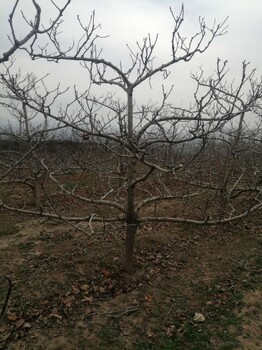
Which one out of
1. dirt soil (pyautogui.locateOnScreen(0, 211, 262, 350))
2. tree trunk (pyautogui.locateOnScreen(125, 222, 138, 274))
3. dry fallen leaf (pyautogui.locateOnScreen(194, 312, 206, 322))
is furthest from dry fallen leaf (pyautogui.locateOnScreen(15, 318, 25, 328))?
dry fallen leaf (pyautogui.locateOnScreen(194, 312, 206, 322))

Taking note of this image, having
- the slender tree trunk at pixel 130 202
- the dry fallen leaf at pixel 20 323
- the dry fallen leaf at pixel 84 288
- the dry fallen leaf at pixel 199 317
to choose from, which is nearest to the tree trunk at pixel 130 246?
the slender tree trunk at pixel 130 202

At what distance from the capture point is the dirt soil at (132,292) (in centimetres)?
397

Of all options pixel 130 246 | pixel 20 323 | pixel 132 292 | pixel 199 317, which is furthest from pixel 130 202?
pixel 20 323

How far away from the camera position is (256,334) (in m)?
4.11

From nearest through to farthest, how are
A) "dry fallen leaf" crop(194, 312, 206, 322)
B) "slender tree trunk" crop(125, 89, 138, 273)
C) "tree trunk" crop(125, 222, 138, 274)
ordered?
1. "slender tree trunk" crop(125, 89, 138, 273)
2. "dry fallen leaf" crop(194, 312, 206, 322)
3. "tree trunk" crop(125, 222, 138, 274)

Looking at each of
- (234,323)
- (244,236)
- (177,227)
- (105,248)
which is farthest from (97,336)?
(244,236)

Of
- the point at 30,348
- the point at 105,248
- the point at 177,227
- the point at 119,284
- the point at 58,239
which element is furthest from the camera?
the point at 177,227

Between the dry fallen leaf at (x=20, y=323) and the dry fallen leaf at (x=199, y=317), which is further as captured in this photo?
the dry fallen leaf at (x=199, y=317)

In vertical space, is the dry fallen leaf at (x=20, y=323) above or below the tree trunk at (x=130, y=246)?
below

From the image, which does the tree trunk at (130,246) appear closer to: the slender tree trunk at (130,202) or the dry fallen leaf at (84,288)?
the slender tree trunk at (130,202)

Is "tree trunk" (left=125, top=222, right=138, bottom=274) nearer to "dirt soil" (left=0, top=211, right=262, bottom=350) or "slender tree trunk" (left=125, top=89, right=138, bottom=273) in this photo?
"slender tree trunk" (left=125, top=89, right=138, bottom=273)

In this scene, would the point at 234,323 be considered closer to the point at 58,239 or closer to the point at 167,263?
the point at 167,263

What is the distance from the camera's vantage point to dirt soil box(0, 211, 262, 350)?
3969mm

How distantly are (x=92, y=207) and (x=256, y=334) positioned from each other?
20.4 ft
